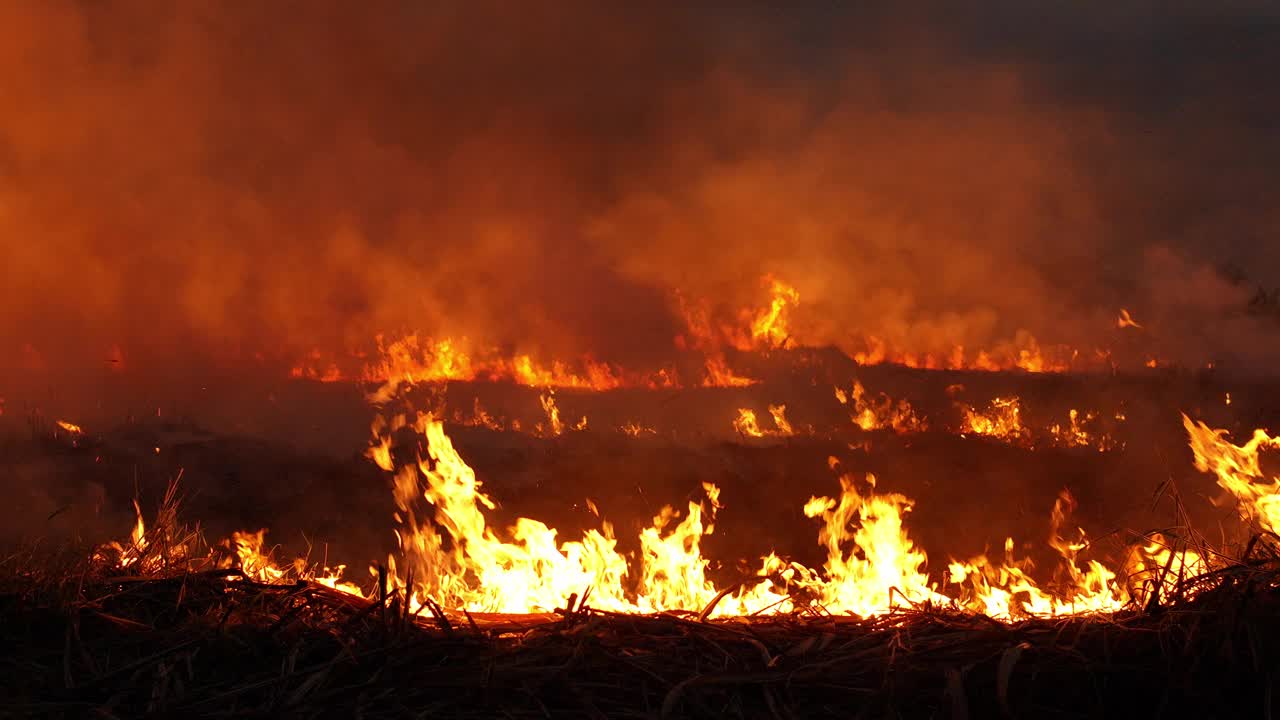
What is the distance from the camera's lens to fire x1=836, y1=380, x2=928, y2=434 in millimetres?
12883

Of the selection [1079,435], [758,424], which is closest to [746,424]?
[758,424]

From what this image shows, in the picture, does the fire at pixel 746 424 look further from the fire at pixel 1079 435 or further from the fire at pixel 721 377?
the fire at pixel 1079 435

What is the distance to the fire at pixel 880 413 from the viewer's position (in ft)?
42.3

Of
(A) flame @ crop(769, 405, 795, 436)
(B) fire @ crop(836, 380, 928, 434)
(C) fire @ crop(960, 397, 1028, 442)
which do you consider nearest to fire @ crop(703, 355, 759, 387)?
(A) flame @ crop(769, 405, 795, 436)

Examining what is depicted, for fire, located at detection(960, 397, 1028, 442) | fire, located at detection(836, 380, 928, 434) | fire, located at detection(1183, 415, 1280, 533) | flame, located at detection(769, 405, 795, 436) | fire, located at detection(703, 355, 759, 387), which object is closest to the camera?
fire, located at detection(1183, 415, 1280, 533)

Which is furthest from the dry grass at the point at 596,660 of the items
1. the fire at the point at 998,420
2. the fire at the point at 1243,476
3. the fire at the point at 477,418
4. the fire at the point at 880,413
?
the fire at the point at 998,420

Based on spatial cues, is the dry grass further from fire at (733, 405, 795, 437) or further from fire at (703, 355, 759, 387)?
fire at (703, 355, 759, 387)

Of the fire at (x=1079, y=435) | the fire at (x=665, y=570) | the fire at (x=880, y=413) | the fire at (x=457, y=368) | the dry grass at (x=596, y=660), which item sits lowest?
the dry grass at (x=596, y=660)

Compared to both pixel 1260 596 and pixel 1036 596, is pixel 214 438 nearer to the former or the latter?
pixel 1036 596

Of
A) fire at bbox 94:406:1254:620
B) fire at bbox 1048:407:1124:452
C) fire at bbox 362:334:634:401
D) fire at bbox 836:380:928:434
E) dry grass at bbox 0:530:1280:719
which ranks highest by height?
fire at bbox 362:334:634:401

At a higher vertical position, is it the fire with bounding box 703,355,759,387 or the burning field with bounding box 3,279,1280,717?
the fire with bounding box 703,355,759,387

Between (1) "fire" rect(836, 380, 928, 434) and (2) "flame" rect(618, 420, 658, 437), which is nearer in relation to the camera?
(2) "flame" rect(618, 420, 658, 437)

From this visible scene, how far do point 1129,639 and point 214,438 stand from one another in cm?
1165

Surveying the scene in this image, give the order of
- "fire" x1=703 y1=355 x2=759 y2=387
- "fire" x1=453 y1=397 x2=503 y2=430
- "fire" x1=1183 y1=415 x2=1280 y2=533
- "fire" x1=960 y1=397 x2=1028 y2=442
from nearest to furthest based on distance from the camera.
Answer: "fire" x1=1183 y1=415 x2=1280 y2=533
"fire" x1=453 y1=397 x2=503 y2=430
"fire" x1=960 y1=397 x2=1028 y2=442
"fire" x1=703 y1=355 x2=759 y2=387
